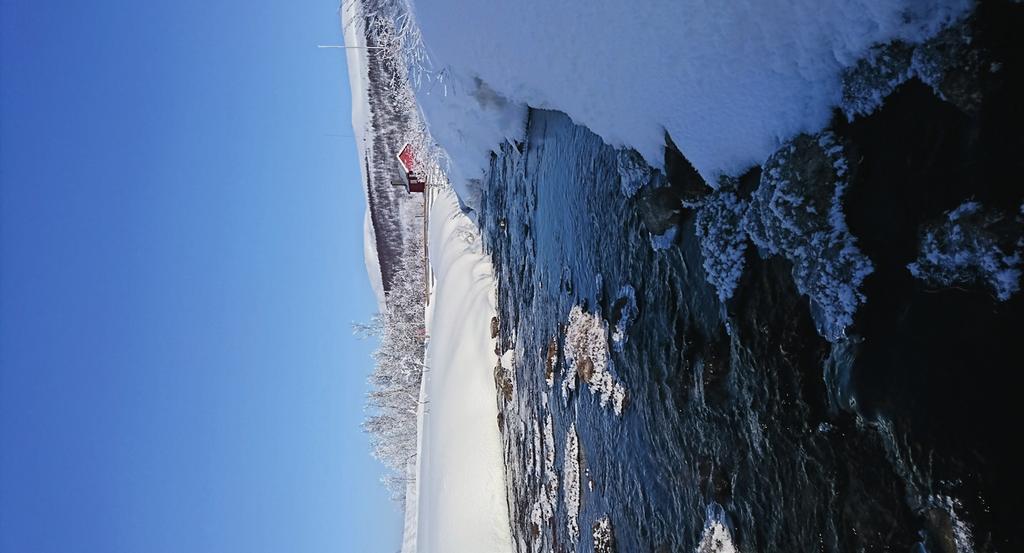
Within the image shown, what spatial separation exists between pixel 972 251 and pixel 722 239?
0.95 meters

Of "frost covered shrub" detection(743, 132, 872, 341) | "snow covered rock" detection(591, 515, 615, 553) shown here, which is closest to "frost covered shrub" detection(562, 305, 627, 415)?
"snow covered rock" detection(591, 515, 615, 553)

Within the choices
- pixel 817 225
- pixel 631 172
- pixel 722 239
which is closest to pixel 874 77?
pixel 817 225

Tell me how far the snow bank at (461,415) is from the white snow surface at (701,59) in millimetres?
3774

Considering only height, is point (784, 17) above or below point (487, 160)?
below

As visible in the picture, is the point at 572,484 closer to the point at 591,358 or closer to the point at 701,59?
the point at 591,358

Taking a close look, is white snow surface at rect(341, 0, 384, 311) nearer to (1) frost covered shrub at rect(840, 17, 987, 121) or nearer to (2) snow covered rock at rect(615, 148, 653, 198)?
(2) snow covered rock at rect(615, 148, 653, 198)

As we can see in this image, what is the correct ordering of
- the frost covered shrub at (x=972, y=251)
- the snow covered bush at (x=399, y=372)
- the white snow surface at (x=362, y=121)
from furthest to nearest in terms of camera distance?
1. the white snow surface at (x=362, y=121)
2. the snow covered bush at (x=399, y=372)
3. the frost covered shrub at (x=972, y=251)

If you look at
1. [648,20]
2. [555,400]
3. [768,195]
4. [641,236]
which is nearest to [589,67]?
[648,20]

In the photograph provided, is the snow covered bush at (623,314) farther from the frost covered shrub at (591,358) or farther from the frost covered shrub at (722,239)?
the frost covered shrub at (722,239)

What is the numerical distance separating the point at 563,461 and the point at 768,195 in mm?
2979

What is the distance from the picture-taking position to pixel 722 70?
1.94 metres

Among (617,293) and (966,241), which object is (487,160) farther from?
(966,241)

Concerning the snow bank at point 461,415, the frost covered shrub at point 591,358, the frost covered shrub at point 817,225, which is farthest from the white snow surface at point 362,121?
the frost covered shrub at point 817,225

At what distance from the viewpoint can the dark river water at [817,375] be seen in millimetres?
1475
